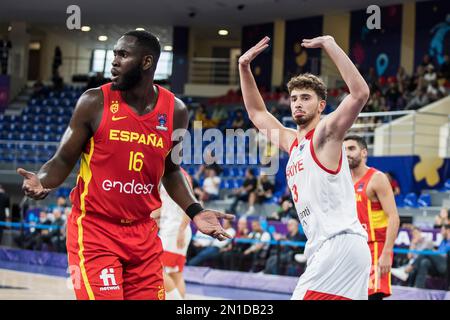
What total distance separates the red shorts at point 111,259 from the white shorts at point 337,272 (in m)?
1.11

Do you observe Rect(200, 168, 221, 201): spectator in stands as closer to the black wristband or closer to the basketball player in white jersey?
the basketball player in white jersey

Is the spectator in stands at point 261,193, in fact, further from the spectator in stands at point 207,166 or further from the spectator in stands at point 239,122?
the spectator in stands at point 239,122

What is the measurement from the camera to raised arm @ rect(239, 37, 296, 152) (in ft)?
20.5

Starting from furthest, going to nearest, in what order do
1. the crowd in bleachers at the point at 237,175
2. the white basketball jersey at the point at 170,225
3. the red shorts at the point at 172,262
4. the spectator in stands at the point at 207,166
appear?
the spectator in stands at the point at 207,166 < the crowd in bleachers at the point at 237,175 < the white basketball jersey at the point at 170,225 < the red shorts at the point at 172,262

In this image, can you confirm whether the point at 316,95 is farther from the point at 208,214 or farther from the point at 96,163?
the point at 96,163

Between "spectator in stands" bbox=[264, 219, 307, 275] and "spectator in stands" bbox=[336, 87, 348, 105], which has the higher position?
"spectator in stands" bbox=[336, 87, 348, 105]

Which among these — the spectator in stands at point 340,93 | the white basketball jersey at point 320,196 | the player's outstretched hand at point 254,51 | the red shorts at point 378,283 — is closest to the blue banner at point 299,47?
the spectator in stands at point 340,93

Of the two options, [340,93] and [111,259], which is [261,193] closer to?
[340,93]

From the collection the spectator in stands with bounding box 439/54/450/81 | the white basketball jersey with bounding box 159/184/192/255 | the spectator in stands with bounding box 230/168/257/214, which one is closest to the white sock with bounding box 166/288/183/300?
the white basketball jersey with bounding box 159/184/192/255

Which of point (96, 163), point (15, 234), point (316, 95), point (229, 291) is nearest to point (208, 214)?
point (96, 163)

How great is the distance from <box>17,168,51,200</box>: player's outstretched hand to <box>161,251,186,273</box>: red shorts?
18.0 feet

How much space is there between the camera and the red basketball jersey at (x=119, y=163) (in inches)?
196

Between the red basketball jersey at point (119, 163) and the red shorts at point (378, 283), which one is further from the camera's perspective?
the red shorts at point (378, 283)

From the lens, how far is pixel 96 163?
500 cm
